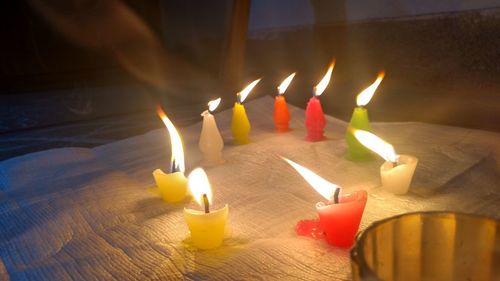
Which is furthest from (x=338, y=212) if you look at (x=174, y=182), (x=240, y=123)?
(x=240, y=123)

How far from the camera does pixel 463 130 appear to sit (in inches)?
60.0

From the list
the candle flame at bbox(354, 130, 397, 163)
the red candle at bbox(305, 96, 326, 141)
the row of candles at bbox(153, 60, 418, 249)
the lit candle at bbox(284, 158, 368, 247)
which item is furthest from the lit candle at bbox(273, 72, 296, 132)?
the lit candle at bbox(284, 158, 368, 247)

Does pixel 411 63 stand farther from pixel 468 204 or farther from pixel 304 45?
pixel 468 204

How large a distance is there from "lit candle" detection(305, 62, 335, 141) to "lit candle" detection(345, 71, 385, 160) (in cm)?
18

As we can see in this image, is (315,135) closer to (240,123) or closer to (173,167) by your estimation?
(240,123)

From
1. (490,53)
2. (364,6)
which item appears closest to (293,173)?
(490,53)

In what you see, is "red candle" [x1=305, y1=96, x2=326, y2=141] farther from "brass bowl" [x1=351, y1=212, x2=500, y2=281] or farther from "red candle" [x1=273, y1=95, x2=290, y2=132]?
"brass bowl" [x1=351, y1=212, x2=500, y2=281]

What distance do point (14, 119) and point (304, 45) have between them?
154 cm

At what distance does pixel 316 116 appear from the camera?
1587 mm

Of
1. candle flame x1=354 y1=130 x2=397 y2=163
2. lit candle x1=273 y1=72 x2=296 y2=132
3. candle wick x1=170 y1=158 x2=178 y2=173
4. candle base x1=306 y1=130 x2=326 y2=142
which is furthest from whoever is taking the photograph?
lit candle x1=273 y1=72 x2=296 y2=132

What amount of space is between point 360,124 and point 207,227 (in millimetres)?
633

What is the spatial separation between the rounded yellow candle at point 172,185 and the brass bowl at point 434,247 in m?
0.65

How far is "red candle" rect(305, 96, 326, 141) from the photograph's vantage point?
158 centimetres

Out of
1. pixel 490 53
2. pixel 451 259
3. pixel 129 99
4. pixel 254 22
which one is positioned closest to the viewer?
pixel 451 259
